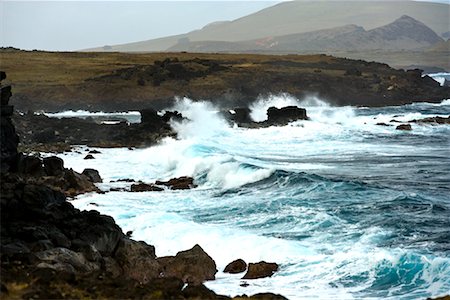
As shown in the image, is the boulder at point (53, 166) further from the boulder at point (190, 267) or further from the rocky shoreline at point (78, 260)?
the boulder at point (190, 267)

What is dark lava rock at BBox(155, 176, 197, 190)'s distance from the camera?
27656mm

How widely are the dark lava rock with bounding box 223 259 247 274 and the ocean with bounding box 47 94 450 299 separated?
2.01 ft

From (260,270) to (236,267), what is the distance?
2.60 ft

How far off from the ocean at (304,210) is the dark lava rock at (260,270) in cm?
24

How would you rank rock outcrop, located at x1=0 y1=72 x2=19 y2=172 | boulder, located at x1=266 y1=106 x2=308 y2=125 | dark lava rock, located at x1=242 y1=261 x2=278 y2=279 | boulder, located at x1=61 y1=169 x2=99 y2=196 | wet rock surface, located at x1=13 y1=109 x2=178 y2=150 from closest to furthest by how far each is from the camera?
1. dark lava rock, located at x1=242 y1=261 x2=278 y2=279
2. rock outcrop, located at x1=0 y1=72 x2=19 y2=172
3. boulder, located at x1=61 y1=169 x2=99 y2=196
4. wet rock surface, located at x1=13 y1=109 x2=178 y2=150
5. boulder, located at x1=266 y1=106 x2=308 y2=125

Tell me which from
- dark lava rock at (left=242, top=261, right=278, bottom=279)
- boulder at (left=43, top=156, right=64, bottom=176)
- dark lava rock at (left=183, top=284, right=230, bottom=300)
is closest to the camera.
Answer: dark lava rock at (left=183, top=284, right=230, bottom=300)

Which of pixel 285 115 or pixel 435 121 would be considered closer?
pixel 435 121

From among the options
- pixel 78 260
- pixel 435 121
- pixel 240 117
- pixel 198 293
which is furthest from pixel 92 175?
pixel 435 121

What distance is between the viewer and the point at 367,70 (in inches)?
3841

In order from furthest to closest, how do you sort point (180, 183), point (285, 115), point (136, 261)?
point (285, 115), point (180, 183), point (136, 261)

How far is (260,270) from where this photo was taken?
593 inches

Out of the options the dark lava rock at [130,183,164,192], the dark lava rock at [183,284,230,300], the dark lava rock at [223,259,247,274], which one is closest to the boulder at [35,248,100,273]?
the dark lava rock at [183,284,230,300]

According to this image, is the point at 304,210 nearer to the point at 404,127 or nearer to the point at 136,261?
the point at 136,261

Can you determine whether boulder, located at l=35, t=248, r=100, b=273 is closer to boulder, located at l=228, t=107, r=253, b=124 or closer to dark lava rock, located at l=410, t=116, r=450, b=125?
boulder, located at l=228, t=107, r=253, b=124
